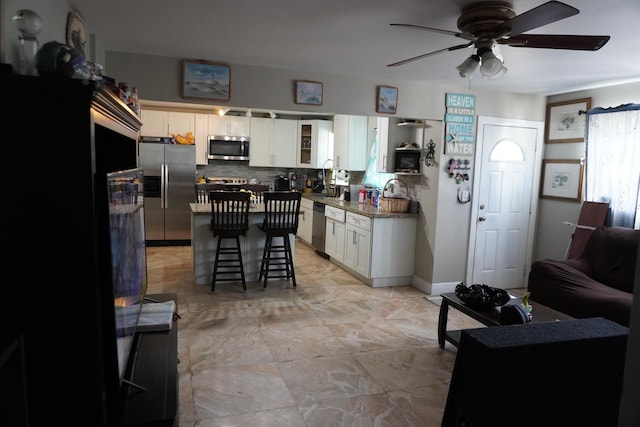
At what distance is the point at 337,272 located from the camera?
569 centimetres

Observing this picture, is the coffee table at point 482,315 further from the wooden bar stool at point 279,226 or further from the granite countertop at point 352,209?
the wooden bar stool at point 279,226

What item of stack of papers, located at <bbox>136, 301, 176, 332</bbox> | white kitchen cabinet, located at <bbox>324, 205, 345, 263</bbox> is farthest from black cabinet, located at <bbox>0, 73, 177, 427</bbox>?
white kitchen cabinet, located at <bbox>324, 205, 345, 263</bbox>

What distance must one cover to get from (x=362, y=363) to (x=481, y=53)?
222 centimetres

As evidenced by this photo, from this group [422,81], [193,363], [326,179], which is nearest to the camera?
[193,363]

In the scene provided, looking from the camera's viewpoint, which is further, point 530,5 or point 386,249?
point 386,249

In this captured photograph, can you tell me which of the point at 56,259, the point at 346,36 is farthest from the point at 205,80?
the point at 56,259

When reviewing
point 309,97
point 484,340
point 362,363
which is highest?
point 309,97

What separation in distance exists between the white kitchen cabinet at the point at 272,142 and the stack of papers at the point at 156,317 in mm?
5235

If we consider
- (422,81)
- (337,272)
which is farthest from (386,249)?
(422,81)

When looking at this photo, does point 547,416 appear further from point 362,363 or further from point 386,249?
point 386,249

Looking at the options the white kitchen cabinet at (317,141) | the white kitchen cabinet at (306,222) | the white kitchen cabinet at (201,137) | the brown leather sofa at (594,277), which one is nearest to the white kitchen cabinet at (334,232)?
the white kitchen cabinet at (306,222)

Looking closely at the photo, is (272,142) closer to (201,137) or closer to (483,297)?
(201,137)

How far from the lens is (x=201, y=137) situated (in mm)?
7254

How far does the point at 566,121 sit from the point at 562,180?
665 mm
